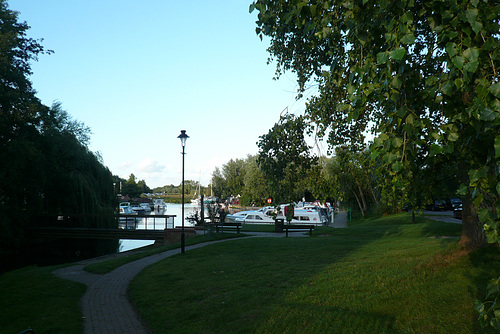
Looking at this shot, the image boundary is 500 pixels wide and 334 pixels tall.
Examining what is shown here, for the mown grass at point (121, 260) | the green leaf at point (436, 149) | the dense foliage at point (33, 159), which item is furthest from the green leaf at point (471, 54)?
the dense foliage at point (33, 159)

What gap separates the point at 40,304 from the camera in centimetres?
966

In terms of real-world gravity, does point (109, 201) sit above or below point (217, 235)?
above

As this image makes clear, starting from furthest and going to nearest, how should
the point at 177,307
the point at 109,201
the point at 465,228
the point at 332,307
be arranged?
the point at 109,201 → the point at 465,228 → the point at 177,307 → the point at 332,307

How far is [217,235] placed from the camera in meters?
24.6

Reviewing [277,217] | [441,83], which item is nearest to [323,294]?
[441,83]

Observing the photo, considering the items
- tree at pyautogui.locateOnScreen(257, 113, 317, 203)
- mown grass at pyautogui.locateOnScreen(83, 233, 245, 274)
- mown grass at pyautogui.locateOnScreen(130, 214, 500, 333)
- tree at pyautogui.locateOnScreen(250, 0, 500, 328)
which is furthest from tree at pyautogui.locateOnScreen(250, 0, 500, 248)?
mown grass at pyautogui.locateOnScreen(83, 233, 245, 274)

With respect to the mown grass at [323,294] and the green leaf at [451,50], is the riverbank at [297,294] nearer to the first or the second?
the mown grass at [323,294]

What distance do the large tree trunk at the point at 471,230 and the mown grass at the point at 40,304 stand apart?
9086 millimetres

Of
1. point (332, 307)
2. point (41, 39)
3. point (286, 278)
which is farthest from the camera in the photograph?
point (41, 39)

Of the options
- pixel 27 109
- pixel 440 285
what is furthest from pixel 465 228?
pixel 27 109

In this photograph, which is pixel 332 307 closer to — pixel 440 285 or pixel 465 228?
pixel 440 285

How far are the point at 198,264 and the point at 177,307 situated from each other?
5.60 meters

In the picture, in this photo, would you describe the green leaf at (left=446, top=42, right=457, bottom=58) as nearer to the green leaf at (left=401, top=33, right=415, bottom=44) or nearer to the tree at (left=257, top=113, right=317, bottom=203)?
the green leaf at (left=401, top=33, right=415, bottom=44)

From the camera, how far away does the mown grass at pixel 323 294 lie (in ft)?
22.3
